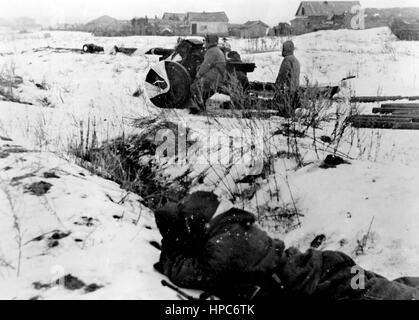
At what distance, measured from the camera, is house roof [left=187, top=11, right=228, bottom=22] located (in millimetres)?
44875

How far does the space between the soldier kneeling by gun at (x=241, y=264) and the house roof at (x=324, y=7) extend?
47055mm

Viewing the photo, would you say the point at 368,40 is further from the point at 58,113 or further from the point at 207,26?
the point at 207,26

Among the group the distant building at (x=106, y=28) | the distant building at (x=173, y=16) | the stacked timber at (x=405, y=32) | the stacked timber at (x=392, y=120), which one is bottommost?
the stacked timber at (x=392, y=120)

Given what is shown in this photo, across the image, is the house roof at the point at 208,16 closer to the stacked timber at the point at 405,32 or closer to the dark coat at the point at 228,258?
the stacked timber at the point at 405,32

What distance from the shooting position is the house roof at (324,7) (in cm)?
4650

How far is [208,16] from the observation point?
1778 inches

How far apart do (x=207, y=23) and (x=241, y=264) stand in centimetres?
4460

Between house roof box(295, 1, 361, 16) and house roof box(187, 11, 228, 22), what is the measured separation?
8.86 meters

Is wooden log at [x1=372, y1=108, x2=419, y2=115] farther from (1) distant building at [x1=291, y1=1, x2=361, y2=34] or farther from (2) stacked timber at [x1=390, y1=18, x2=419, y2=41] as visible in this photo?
(1) distant building at [x1=291, y1=1, x2=361, y2=34]

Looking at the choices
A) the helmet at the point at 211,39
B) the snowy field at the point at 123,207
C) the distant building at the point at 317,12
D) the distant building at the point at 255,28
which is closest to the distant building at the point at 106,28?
the distant building at the point at 255,28

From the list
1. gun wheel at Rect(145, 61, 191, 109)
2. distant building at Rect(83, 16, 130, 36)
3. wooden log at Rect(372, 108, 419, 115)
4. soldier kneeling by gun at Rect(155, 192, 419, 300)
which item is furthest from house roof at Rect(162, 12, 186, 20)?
soldier kneeling by gun at Rect(155, 192, 419, 300)
